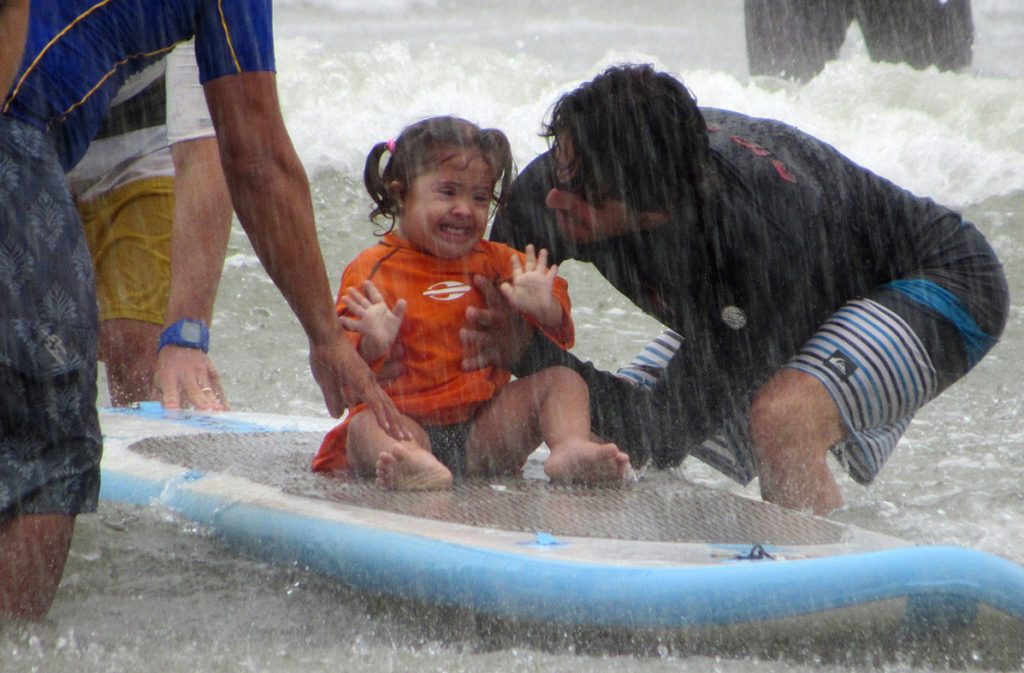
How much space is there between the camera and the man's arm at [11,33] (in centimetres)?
175

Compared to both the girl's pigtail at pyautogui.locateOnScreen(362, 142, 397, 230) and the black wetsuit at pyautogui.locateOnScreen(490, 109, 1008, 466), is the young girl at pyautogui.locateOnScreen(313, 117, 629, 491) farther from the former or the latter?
the black wetsuit at pyautogui.locateOnScreen(490, 109, 1008, 466)

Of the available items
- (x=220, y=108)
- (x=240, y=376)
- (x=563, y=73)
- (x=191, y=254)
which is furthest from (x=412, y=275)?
(x=563, y=73)

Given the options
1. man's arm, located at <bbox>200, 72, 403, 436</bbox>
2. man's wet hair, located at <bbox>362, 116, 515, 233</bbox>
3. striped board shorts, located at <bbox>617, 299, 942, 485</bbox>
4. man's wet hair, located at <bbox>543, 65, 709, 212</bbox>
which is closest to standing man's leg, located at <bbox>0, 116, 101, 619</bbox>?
man's arm, located at <bbox>200, 72, 403, 436</bbox>

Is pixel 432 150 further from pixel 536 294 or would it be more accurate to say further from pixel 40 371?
pixel 40 371

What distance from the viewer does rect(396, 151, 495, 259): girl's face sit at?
2822 mm

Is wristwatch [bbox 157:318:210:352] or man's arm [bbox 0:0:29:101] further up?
man's arm [bbox 0:0:29:101]

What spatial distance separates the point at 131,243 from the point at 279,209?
4.74 ft

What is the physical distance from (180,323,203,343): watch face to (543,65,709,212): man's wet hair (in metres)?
1.00

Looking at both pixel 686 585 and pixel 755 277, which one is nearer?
pixel 686 585

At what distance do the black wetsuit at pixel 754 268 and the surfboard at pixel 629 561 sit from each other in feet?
1.28

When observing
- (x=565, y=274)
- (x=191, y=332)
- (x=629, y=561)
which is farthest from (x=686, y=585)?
(x=565, y=274)

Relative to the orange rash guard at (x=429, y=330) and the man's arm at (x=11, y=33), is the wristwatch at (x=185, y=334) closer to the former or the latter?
the orange rash guard at (x=429, y=330)

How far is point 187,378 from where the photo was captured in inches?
126

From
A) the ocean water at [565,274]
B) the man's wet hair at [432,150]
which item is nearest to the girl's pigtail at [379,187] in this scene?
the man's wet hair at [432,150]
